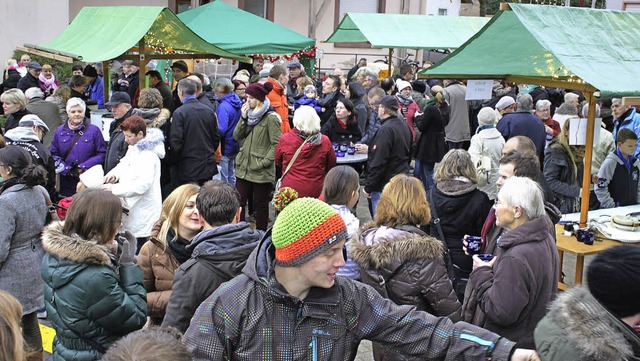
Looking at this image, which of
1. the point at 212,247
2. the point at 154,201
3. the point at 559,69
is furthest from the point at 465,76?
the point at 212,247

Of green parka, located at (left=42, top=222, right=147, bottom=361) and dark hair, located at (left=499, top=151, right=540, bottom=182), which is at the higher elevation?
dark hair, located at (left=499, top=151, right=540, bottom=182)

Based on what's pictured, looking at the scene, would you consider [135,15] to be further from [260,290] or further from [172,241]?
[260,290]

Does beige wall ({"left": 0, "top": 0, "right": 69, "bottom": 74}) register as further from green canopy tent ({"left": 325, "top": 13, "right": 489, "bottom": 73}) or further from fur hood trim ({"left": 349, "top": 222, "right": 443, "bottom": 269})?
fur hood trim ({"left": 349, "top": 222, "right": 443, "bottom": 269})

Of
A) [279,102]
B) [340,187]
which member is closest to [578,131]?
[340,187]

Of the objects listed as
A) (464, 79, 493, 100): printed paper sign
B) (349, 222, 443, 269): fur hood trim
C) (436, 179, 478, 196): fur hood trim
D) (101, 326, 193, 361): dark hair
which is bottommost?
(349, 222, 443, 269): fur hood trim

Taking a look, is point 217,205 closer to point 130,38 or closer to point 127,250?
point 127,250

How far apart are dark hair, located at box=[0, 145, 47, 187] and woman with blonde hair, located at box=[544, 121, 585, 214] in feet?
17.0

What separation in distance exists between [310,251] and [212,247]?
1.06 meters

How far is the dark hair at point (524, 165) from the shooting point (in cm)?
559

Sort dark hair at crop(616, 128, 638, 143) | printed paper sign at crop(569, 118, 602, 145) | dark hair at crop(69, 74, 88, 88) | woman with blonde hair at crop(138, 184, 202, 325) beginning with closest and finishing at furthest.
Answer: woman with blonde hair at crop(138, 184, 202, 325), printed paper sign at crop(569, 118, 602, 145), dark hair at crop(616, 128, 638, 143), dark hair at crop(69, 74, 88, 88)

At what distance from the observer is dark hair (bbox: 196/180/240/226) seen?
13.2 ft

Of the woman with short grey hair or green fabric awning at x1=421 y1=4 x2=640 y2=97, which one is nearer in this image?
the woman with short grey hair

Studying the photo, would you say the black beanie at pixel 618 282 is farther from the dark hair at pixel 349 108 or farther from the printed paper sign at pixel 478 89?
the dark hair at pixel 349 108

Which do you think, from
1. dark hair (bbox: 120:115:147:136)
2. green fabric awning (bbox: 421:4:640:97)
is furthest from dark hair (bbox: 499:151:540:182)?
dark hair (bbox: 120:115:147:136)
